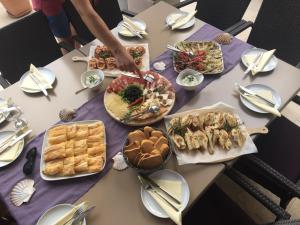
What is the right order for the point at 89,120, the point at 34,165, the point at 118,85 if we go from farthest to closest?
the point at 118,85 → the point at 89,120 → the point at 34,165

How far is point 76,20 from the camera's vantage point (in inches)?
81.9

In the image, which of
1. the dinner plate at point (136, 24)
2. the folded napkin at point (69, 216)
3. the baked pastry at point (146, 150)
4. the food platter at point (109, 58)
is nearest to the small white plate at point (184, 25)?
the dinner plate at point (136, 24)

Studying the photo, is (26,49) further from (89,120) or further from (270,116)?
(270,116)

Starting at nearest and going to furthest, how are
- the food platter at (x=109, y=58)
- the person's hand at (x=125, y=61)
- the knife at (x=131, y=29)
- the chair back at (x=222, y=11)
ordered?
the person's hand at (x=125, y=61) < the food platter at (x=109, y=58) < the knife at (x=131, y=29) < the chair back at (x=222, y=11)

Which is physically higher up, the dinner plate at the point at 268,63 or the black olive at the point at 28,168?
the dinner plate at the point at 268,63

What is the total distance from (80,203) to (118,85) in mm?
633

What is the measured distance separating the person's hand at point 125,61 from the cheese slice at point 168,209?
67 centimetres

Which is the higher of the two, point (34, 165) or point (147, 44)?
point (147, 44)

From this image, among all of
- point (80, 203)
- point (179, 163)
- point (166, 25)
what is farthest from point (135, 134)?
point (166, 25)

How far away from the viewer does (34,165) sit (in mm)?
1221

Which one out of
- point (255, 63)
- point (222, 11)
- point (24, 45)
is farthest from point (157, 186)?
point (222, 11)

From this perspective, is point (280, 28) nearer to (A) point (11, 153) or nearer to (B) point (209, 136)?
(B) point (209, 136)

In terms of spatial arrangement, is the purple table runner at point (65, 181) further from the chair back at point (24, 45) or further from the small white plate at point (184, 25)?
the chair back at point (24, 45)

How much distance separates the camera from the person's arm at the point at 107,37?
1486mm
